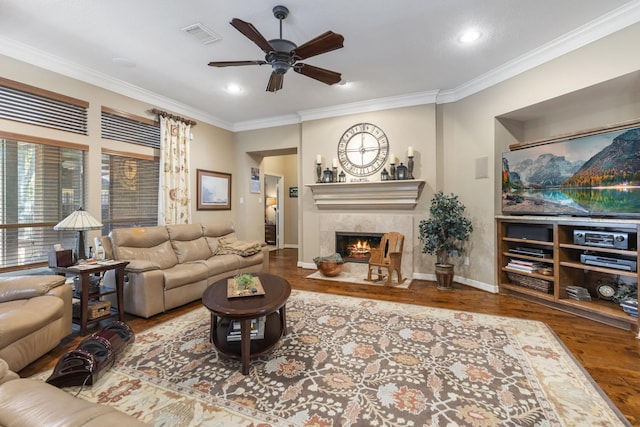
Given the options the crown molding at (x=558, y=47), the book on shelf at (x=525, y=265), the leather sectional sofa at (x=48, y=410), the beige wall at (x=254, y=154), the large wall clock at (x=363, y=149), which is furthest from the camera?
the beige wall at (x=254, y=154)

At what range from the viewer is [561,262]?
314 cm

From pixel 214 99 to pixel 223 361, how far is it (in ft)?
13.1

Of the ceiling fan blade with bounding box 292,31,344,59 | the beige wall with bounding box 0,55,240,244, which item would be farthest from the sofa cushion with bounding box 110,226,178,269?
the ceiling fan blade with bounding box 292,31,344,59

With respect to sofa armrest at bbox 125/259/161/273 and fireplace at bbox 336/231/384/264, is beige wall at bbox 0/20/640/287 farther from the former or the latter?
sofa armrest at bbox 125/259/161/273

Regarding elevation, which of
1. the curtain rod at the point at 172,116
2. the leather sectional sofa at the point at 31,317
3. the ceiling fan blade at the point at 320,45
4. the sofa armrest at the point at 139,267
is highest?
the curtain rod at the point at 172,116

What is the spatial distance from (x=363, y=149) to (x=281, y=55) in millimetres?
2586

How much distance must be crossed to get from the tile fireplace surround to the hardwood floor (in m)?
0.53

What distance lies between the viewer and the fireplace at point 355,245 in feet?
16.5

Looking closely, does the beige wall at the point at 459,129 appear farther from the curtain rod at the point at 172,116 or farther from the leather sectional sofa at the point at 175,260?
the leather sectional sofa at the point at 175,260

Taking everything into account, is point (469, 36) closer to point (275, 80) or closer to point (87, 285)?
point (275, 80)

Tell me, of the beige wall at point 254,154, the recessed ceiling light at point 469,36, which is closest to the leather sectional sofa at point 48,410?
the recessed ceiling light at point 469,36

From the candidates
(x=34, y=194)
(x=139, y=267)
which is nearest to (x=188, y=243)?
(x=139, y=267)

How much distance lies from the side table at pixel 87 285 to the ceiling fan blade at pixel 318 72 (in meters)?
2.66

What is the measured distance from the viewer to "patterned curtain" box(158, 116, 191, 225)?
4473mm
